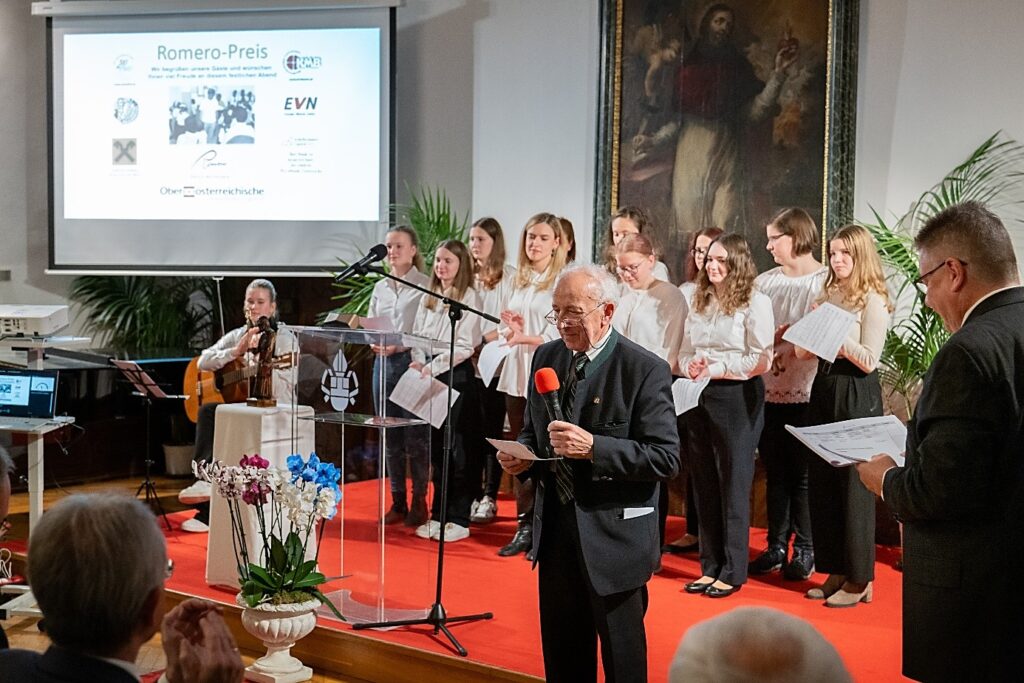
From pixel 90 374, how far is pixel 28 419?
8.31ft

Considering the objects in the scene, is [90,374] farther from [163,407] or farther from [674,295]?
[674,295]

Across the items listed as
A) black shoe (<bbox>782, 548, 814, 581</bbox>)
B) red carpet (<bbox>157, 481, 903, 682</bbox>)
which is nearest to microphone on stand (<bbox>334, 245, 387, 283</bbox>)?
red carpet (<bbox>157, 481, 903, 682</bbox>)

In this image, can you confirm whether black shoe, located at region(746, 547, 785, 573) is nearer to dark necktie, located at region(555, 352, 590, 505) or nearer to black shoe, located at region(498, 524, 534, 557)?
black shoe, located at region(498, 524, 534, 557)

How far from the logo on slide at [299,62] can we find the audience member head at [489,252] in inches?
95.0

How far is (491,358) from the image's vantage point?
569 cm

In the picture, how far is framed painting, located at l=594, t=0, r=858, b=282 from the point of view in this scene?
20.2ft

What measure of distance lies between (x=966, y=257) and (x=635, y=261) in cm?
275

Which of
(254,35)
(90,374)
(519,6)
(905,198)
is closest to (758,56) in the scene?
(905,198)

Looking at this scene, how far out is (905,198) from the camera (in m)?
5.97

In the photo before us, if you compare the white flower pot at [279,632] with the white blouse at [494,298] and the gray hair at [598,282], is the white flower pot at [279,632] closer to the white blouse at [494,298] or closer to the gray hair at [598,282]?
the gray hair at [598,282]

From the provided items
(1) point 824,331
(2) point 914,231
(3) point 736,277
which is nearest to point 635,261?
(3) point 736,277

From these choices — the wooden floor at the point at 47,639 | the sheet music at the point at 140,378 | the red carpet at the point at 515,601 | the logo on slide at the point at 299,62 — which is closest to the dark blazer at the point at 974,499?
the red carpet at the point at 515,601

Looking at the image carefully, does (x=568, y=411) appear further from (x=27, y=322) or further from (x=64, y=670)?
(x=27, y=322)

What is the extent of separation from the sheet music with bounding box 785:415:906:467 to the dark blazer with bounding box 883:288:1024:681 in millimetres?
262
